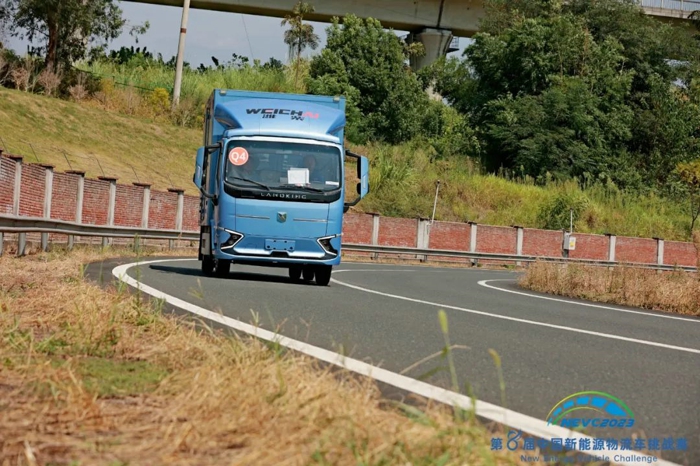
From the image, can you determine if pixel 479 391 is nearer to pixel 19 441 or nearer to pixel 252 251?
pixel 19 441

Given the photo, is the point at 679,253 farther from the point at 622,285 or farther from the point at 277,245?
the point at 277,245

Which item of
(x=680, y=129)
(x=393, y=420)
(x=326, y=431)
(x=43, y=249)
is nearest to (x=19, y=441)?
(x=326, y=431)

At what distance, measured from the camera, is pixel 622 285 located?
18.3 meters

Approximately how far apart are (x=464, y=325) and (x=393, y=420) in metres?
5.93

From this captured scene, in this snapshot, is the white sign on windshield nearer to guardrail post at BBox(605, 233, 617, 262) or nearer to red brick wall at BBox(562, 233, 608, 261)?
red brick wall at BBox(562, 233, 608, 261)

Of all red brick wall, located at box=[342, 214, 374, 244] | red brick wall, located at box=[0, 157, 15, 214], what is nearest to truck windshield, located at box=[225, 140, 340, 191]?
red brick wall, located at box=[0, 157, 15, 214]

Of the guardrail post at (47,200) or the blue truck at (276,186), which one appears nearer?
the blue truck at (276,186)

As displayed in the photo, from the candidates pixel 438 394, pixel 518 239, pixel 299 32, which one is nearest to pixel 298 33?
pixel 299 32

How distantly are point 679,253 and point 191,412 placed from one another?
4942cm

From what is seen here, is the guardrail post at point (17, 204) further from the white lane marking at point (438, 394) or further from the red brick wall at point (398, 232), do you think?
the red brick wall at point (398, 232)

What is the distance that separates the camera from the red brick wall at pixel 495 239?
144 feet

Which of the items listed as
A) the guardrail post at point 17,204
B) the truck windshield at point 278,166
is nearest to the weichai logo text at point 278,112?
the truck windshield at point 278,166

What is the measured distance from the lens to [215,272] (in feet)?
61.2

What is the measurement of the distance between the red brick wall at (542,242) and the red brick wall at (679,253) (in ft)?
22.2
